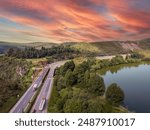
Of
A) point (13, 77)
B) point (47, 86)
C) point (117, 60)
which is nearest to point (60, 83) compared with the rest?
point (47, 86)

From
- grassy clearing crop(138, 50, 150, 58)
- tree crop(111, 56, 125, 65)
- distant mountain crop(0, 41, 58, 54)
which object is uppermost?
distant mountain crop(0, 41, 58, 54)

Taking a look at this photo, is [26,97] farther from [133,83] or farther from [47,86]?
[133,83]

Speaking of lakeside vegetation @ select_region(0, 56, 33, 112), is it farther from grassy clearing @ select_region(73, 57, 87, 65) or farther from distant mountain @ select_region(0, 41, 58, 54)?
grassy clearing @ select_region(73, 57, 87, 65)

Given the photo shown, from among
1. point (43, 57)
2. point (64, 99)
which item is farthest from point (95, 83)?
point (43, 57)

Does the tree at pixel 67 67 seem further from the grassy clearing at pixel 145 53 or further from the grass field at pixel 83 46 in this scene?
the grassy clearing at pixel 145 53

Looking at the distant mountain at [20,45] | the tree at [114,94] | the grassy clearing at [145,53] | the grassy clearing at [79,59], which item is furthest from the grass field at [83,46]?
the grassy clearing at [145,53]

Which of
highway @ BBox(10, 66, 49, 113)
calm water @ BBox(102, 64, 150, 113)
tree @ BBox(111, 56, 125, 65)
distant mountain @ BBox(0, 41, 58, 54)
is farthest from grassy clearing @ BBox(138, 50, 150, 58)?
highway @ BBox(10, 66, 49, 113)
